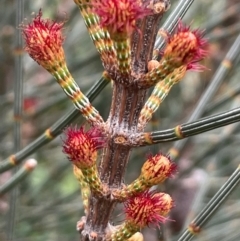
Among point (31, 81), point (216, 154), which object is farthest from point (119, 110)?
point (31, 81)

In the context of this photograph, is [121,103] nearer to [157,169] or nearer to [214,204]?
[157,169]

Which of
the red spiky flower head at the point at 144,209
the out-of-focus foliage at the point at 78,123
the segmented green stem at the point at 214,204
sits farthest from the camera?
the out-of-focus foliage at the point at 78,123

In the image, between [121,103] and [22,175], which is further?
[22,175]

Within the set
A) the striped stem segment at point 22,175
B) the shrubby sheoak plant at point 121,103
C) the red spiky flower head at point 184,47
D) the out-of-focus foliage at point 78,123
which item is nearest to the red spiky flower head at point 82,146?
the shrubby sheoak plant at point 121,103

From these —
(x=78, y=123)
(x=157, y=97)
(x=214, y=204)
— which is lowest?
(x=214, y=204)

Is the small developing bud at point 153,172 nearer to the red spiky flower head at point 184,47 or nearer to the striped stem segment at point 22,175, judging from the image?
the red spiky flower head at point 184,47

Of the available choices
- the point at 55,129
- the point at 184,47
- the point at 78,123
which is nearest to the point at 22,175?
the point at 55,129

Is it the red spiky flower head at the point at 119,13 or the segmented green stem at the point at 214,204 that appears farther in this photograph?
the segmented green stem at the point at 214,204
